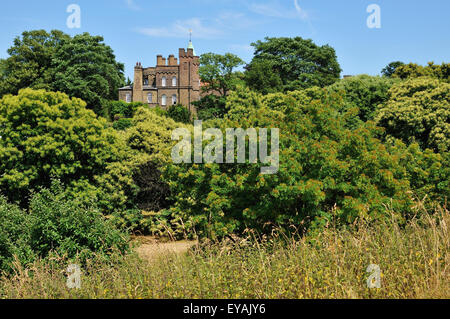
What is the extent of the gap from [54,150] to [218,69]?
36.3 m

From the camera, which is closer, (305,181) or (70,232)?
(70,232)

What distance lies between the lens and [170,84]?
235ft

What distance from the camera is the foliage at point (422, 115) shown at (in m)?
26.5

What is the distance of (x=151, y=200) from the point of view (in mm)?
19094

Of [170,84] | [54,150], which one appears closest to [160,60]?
[170,84]

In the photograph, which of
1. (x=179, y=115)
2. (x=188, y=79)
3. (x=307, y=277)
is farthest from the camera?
(x=188, y=79)

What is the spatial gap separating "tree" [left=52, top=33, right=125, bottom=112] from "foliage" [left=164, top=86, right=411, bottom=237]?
124ft

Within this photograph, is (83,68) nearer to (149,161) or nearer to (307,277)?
(149,161)

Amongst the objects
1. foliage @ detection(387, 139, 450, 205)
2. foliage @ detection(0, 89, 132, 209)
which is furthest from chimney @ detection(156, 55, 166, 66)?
foliage @ detection(387, 139, 450, 205)

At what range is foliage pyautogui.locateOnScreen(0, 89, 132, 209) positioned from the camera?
1697 cm
